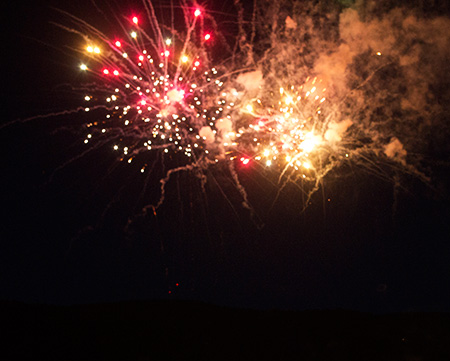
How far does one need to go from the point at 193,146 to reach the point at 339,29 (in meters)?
3.72

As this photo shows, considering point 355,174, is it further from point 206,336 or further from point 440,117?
point 206,336

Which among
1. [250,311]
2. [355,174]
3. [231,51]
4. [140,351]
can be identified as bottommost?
[140,351]

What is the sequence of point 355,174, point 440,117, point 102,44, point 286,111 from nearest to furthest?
point 102,44, point 286,111, point 440,117, point 355,174

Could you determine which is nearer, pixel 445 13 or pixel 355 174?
pixel 445 13

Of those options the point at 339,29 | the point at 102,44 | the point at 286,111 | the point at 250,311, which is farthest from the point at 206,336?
the point at 339,29

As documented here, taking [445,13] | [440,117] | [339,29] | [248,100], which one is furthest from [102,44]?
[440,117]

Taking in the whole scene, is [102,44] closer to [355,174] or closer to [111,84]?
[111,84]

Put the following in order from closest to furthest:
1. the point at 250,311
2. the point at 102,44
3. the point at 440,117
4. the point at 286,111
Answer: the point at 250,311
the point at 102,44
the point at 286,111
the point at 440,117

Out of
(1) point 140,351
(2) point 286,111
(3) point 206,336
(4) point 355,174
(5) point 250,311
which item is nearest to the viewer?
(1) point 140,351

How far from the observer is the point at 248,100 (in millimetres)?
6234

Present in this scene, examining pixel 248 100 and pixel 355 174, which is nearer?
pixel 248 100

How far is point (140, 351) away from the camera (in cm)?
437

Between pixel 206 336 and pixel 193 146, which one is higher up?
pixel 193 146

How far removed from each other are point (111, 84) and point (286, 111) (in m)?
3.39
